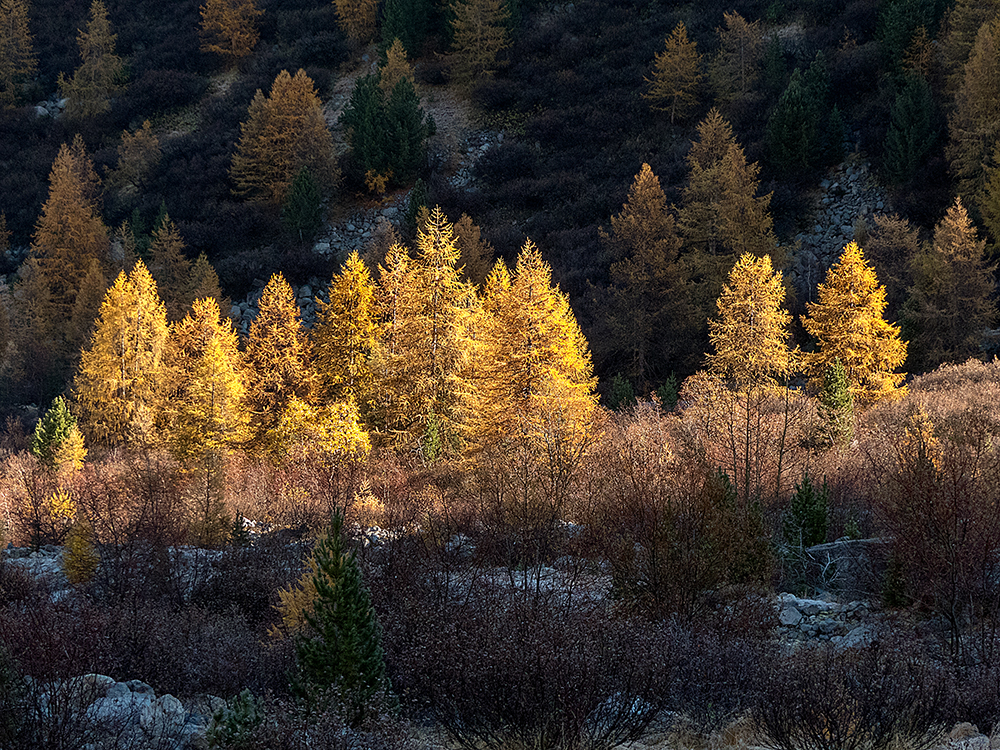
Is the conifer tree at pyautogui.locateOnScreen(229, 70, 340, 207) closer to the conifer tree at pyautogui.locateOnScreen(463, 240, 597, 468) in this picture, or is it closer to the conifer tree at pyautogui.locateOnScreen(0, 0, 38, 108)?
the conifer tree at pyautogui.locateOnScreen(0, 0, 38, 108)

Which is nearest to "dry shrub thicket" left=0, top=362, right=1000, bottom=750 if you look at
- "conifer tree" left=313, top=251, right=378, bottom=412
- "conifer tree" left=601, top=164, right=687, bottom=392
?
"conifer tree" left=313, top=251, right=378, bottom=412

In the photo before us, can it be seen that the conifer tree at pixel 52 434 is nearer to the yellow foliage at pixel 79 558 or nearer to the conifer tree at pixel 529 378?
the yellow foliage at pixel 79 558

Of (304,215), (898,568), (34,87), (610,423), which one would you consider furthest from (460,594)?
(34,87)

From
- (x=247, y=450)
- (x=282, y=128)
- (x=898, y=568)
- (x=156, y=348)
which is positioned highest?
(x=282, y=128)

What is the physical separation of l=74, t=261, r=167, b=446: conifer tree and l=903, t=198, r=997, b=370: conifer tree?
29465 millimetres

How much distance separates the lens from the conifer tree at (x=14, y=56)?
63125 mm

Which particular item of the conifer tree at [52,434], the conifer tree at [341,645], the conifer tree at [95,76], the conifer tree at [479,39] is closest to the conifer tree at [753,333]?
the conifer tree at [341,645]

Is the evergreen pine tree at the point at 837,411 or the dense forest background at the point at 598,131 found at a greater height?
the dense forest background at the point at 598,131

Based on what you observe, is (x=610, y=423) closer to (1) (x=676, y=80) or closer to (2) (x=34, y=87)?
(1) (x=676, y=80)

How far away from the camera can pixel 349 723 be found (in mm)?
7484

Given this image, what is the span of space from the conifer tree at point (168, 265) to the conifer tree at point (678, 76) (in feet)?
95.6

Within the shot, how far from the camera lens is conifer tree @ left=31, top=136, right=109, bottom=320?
152 ft

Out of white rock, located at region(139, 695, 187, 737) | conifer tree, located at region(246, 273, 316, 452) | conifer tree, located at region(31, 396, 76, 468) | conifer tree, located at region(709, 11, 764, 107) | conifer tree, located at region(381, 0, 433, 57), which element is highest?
conifer tree, located at region(381, 0, 433, 57)

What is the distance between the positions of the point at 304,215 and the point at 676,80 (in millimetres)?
23923
